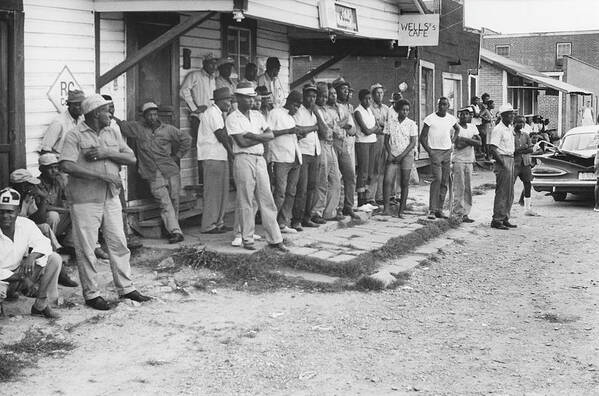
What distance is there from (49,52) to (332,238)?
4.01 meters

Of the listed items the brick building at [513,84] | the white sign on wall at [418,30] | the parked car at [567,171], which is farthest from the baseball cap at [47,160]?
the brick building at [513,84]

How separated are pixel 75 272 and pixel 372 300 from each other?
3004 mm

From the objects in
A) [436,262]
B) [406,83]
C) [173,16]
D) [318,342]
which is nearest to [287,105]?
[173,16]

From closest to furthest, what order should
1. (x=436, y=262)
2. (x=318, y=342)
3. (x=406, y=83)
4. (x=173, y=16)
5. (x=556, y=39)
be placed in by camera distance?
(x=318, y=342)
(x=436, y=262)
(x=173, y=16)
(x=406, y=83)
(x=556, y=39)

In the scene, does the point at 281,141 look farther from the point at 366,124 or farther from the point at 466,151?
the point at 466,151

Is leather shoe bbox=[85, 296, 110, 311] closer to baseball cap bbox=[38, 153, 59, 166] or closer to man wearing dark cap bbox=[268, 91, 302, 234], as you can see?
baseball cap bbox=[38, 153, 59, 166]

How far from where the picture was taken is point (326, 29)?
1202cm

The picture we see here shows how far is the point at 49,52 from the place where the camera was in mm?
8883

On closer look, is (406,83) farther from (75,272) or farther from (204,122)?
(75,272)

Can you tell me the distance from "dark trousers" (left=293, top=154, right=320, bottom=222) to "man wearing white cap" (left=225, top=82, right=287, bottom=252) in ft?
3.91

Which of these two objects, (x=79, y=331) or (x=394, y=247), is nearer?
(x=79, y=331)

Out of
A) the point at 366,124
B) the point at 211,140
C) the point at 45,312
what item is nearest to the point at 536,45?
the point at 366,124

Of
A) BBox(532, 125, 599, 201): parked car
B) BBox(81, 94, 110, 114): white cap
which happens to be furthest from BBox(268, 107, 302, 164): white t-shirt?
BBox(532, 125, 599, 201): parked car

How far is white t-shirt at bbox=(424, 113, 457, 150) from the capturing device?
12539 millimetres
